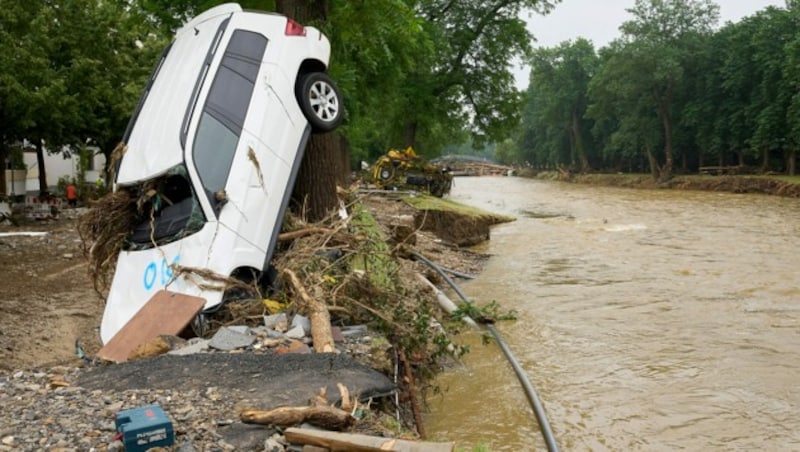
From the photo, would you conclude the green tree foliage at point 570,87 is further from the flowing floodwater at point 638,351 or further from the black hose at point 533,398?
the black hose at point 533,398

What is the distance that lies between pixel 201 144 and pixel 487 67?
1059 inches

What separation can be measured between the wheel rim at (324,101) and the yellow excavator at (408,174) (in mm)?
17477

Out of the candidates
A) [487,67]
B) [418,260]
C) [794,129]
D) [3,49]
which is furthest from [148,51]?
[794,129]

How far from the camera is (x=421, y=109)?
1196 inches

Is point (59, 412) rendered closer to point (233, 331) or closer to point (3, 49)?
point (233, 331)

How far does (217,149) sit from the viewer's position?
7066mm

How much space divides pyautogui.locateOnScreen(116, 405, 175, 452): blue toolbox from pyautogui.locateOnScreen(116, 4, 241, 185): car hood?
3473mm

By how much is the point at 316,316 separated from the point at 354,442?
2297 mm

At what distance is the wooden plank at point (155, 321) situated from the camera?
19.2ft

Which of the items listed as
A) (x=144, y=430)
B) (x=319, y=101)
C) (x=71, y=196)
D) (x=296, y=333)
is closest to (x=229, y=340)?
(x=296, y=333)

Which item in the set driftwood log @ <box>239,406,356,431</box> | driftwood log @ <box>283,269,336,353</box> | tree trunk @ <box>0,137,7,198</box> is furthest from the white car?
tree trunk @ <box>0,137,7,198</box>

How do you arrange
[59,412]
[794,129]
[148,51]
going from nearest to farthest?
[59,412] → [148,51] → [794,129]

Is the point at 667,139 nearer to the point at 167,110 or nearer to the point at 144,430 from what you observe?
the point at 167,110

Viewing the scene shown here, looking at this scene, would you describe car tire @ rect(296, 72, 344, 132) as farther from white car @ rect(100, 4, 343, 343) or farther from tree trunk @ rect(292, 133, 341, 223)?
tree trunk @ rect(292, 133, 341, 223)
